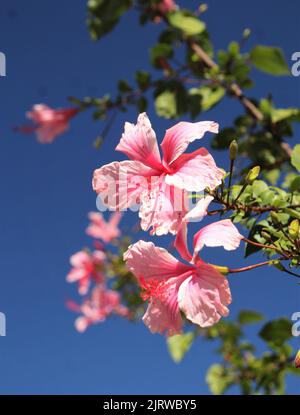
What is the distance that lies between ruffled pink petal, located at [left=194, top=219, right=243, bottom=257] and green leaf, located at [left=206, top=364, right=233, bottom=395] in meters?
1.56

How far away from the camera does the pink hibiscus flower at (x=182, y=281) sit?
0.69 meters

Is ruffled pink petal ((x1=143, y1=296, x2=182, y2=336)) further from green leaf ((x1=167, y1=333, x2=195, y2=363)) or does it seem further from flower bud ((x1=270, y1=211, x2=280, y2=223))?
green leaf ((x1=167, y1=333, x2=195, y2=363))

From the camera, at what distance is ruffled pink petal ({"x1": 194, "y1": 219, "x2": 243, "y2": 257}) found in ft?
2.20

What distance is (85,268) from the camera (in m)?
2.63

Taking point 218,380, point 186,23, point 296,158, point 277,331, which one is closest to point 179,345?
point 218,380

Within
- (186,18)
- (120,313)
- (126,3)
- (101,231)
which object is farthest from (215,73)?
(120,313)

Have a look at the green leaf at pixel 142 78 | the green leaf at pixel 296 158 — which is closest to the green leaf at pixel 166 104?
the green leaf at pixel 142 78

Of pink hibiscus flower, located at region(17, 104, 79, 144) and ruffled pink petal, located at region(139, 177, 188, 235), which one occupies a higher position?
pink hibiscus flower, located at region(17, 104, 79, 144)

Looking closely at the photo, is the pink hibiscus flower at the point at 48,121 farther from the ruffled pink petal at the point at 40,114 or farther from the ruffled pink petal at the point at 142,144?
the ruffled pink petal at the point at 142,144

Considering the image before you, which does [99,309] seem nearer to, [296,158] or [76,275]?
[76,275]

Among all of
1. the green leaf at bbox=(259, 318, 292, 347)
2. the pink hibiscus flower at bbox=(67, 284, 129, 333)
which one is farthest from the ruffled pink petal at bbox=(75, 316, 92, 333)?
the green leaf at bbox=(259, 318, 292, 347)

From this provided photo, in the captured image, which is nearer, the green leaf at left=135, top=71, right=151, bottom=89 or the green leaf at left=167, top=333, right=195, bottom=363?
the green leaf at left=135, top=71, right=151, bottom=89
